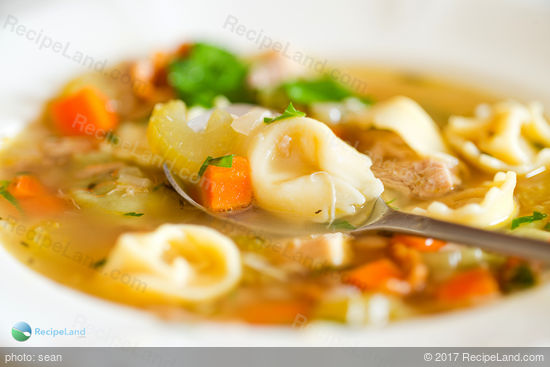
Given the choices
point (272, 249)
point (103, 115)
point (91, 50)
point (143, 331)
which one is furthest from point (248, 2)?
point (143, 331)

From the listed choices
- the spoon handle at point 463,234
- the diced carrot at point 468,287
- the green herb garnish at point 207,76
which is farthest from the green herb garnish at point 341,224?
the green herb garnish at point 207,76

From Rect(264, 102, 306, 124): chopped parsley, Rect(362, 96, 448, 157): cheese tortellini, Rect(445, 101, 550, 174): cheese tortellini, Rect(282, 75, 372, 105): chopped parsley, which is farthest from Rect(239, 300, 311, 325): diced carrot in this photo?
Rect(282, 75, 372, 105): chopped parsley

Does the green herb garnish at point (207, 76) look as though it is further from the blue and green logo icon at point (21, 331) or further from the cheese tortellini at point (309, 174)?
the blue and green logo icon at point (21, 331)

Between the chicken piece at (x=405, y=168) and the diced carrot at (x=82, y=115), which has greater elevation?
the chicken piece at (x=405, y=168)

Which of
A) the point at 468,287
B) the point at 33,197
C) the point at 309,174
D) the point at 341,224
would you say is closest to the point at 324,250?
the point at 341,224

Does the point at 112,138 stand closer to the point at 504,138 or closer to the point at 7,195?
the point at 7,195
